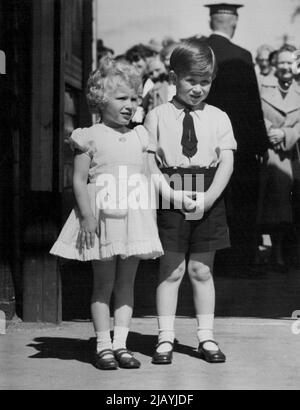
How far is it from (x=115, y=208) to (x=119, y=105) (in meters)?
0.49

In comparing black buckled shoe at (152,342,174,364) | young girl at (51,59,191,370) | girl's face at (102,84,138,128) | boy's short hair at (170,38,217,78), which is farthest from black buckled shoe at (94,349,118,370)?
boy's short hair at (170,38,217,78)

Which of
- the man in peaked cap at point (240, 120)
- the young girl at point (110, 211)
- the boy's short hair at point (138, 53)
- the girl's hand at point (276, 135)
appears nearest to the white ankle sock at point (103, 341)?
the young girl at point (110, 211)

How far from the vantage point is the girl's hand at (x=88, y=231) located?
5.26 metres

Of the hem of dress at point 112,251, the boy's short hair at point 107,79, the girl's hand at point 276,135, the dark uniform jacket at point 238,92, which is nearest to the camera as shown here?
the hem of dress at point 112,251

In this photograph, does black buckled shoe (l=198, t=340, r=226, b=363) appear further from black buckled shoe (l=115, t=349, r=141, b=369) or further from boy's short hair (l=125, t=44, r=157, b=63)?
boy's short hair (l=125, t=44, r=157, b=63)

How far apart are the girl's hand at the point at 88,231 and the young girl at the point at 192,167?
1.24 feet

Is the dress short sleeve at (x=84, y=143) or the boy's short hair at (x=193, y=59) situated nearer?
the dress short sleeve at (x=84, y=143)

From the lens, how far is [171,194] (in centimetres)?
539

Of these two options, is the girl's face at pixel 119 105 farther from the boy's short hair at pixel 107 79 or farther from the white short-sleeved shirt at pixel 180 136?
the white short-sleeved shirt at pixel 180 136

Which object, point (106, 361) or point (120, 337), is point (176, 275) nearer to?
point (120, 337)

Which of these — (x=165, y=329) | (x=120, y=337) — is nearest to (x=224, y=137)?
(x=165, y=329)

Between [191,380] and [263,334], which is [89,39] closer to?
[263,334]
